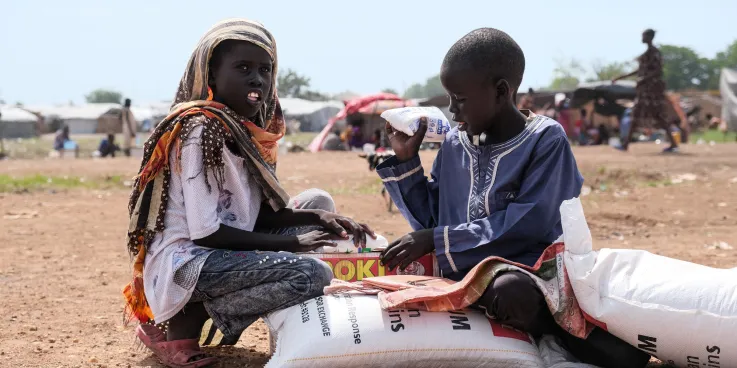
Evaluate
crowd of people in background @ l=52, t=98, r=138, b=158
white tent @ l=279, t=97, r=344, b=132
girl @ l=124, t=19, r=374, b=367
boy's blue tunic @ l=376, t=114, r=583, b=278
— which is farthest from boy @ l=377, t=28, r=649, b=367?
white tent @ l=279, t=97, r=344, b=132

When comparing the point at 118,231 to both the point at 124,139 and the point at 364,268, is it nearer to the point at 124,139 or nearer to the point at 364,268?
the point at 364,268

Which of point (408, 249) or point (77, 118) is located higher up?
point (408, 249)

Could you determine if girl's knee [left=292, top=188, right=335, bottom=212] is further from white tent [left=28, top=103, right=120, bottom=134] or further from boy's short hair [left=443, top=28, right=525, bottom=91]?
white tent [left=28, top=103, right=120, bottom=134]

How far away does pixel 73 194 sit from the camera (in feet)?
32.6

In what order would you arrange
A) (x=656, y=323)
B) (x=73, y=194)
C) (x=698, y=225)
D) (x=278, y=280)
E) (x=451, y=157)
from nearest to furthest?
(x=656, y=323) < (x=278, y=280) < (x=451, y=157) < (x=698, y=225) < (x=73, y=194)

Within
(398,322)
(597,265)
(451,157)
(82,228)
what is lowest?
(82,228)

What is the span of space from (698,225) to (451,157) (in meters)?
4.58

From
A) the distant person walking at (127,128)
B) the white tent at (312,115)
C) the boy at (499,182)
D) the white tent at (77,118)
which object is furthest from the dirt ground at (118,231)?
the white tent at (77,118)

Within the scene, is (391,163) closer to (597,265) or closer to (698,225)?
(597,265)

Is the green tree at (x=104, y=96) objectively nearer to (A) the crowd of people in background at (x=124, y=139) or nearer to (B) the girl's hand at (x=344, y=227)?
(A) the crowd of people in background at (x=124, y=139)

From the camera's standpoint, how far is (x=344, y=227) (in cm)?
322

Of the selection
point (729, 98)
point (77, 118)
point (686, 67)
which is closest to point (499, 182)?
point (729, 98)

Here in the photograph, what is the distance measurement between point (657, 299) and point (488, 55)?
1046 millimetres

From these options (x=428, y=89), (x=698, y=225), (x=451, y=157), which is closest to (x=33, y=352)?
(x=451, y=157)
